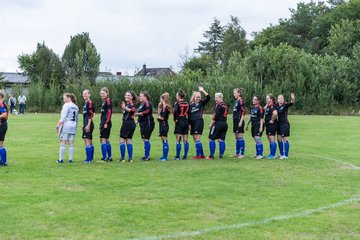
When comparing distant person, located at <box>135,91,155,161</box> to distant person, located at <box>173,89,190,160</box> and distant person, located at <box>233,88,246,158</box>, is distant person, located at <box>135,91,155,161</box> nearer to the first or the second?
distant person, located at <box>173,89,190,160</box>

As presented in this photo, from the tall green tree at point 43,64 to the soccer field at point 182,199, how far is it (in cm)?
6396

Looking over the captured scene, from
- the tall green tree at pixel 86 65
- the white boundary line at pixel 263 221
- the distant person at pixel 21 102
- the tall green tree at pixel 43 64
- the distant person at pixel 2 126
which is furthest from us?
the tall green tree at pixel 43 64

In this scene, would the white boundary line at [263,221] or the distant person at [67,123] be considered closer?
the white boundary line at [263,221]

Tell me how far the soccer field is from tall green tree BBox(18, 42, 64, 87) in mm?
63965

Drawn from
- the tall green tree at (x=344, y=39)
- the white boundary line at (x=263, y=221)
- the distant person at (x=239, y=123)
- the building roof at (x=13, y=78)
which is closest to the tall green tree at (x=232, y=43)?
the tall green tree at (x=344, y=39)

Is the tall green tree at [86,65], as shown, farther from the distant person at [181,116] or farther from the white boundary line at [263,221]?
the white boundary line at [263,221]

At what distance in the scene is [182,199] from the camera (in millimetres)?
9250

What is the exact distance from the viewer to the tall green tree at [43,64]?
7725cm

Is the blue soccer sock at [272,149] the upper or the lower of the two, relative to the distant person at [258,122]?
lower

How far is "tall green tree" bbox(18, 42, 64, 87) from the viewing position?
77.2 meters

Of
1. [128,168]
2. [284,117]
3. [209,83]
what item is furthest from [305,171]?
[209,83]

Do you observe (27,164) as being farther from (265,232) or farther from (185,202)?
(265,232)

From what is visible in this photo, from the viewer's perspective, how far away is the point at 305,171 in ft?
42.1

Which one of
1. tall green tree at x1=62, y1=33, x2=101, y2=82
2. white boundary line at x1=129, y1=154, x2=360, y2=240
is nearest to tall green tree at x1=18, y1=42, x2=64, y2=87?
tall green tree at x1=62, y1=33, x2=101, y2=82
